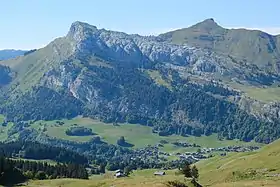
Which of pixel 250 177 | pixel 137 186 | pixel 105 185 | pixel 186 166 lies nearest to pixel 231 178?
pixel 250 177

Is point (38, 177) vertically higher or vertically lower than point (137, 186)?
lower

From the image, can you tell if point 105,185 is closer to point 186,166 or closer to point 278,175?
point 186,166

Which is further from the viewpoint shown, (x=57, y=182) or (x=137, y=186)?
(x=57, y=182)

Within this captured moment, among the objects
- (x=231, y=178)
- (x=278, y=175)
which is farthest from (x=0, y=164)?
(x=278, y=175)

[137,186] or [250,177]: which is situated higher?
[137,186]

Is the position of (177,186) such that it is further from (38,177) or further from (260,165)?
(260,165)

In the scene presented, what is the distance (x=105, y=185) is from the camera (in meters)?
132

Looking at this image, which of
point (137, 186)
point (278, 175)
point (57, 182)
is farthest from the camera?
point (278, 175)

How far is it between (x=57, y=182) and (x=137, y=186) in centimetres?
4940

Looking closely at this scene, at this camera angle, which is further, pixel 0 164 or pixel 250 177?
pixel 250 177

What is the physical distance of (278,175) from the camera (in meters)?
168

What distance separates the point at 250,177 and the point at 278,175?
9.88m

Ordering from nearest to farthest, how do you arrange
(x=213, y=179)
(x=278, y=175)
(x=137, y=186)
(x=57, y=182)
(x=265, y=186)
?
(x=137, y=186), (x=265, y=186), (x=57, y=182), (x=278, y=175), (x=213, y=179)

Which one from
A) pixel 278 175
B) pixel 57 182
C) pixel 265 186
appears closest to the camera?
pixel 265 186
